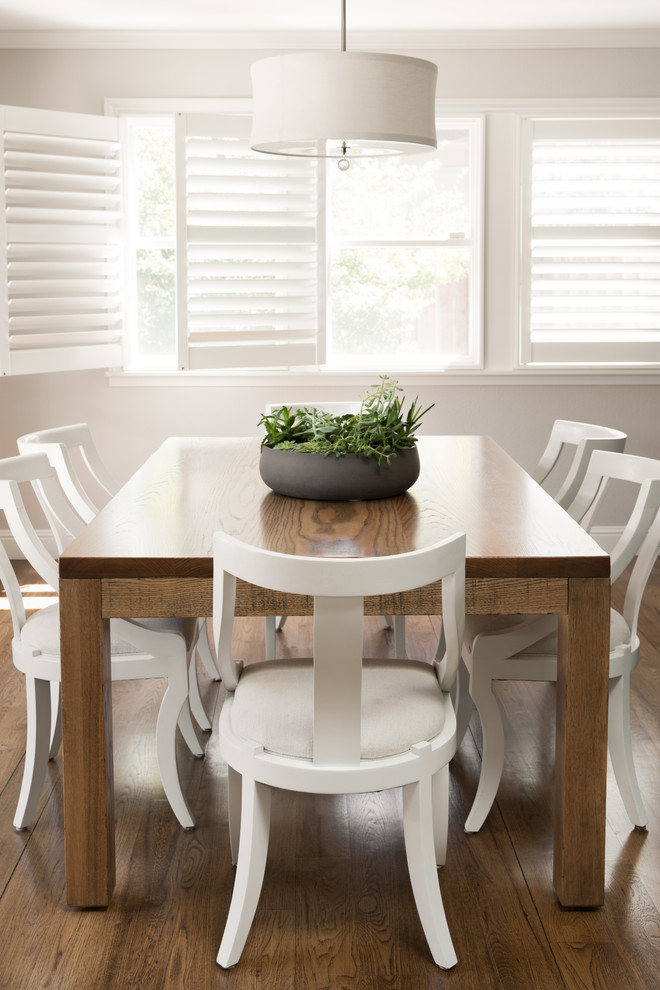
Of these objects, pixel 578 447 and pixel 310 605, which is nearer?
pixel 310 605

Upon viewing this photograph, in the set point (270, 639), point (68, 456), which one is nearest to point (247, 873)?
point (270, 639)

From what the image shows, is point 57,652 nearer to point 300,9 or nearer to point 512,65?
point 300,9

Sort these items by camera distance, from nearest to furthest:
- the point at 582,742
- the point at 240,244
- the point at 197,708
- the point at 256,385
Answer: the point at 582,742
the point at 197,708
the point at 240,244
the point at 256,385

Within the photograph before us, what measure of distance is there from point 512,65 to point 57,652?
3.86 meters

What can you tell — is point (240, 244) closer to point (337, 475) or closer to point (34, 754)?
point (337, 475)

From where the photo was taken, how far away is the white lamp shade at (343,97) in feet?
7.90

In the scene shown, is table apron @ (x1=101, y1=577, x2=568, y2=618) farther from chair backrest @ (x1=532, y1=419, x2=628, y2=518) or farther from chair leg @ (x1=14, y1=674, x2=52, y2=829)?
chair backrest @ (x1=532, y1=419, x2=628, y2=518)

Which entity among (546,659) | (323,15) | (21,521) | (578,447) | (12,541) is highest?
(323,15)

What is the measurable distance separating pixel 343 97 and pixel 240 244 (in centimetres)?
Answer: 226

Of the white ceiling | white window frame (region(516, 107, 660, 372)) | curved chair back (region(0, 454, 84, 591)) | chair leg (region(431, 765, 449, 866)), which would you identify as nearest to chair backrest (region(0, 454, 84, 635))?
curved chair back (region(0, 454, 84, 591))

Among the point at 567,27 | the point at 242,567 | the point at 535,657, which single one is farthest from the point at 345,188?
the point at 242,567

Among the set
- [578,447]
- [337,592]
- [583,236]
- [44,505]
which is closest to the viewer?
[337,592]

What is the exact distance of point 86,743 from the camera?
2.02 metres

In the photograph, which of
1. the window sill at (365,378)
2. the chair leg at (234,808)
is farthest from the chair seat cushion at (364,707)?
the window sill at (365,378)
